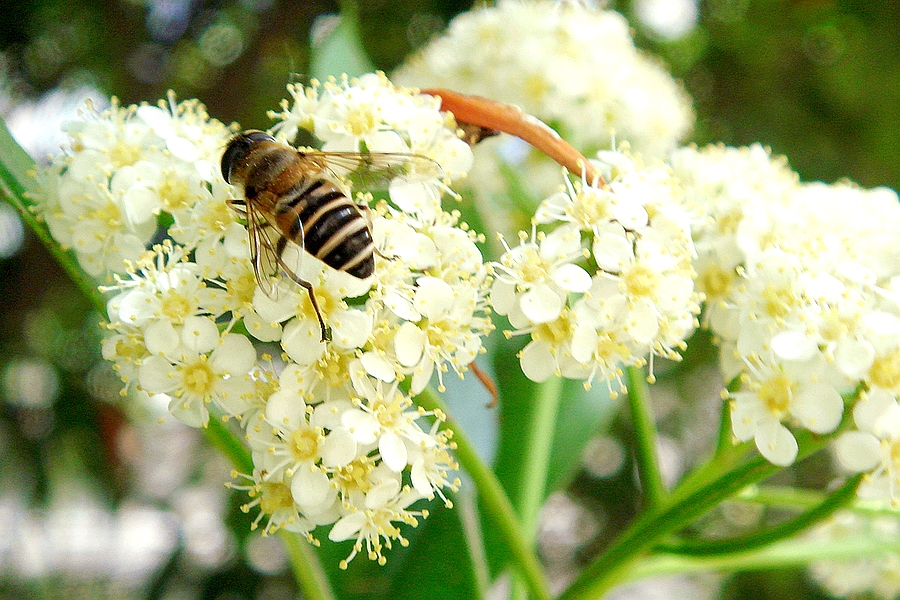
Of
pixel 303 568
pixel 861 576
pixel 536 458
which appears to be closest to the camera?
pixel 303 568

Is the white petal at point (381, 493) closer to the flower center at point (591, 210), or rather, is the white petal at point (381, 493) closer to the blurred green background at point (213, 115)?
the flower center at point (591, 210)

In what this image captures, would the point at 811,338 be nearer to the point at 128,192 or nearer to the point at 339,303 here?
the point at 339,303

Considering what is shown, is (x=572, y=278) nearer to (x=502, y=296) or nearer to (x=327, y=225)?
(x=502, y=296)

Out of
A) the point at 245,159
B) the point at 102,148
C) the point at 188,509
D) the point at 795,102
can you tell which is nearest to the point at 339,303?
the point at 245,159

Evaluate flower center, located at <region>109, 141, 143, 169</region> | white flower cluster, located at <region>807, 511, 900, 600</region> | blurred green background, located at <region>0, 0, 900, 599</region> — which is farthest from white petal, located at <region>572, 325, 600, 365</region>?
blurred green background, located at <region>0, 0, 900, 599</region>

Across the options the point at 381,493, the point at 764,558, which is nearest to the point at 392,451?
the point at 381,493
